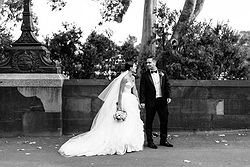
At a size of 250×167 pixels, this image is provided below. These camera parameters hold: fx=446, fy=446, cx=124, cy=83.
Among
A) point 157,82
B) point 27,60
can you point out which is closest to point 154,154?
point 157,82

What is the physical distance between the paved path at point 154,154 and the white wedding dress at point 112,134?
0.26 metres

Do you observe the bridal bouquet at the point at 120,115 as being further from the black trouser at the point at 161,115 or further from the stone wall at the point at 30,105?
the stone wall at the point at 30,105

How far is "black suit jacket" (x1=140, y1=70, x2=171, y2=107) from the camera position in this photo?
915 centimetres

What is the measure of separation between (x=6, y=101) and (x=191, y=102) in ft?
15.4

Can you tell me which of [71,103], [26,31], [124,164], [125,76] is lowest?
[124,164]

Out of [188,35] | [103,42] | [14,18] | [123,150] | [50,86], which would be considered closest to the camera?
[123,150]

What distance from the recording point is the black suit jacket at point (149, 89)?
30.0ft

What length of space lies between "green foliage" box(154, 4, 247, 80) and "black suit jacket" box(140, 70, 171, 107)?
3298mm

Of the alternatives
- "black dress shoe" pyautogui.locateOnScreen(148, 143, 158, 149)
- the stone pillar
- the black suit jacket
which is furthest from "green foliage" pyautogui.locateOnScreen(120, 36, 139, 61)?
"black dress shoe" pyautogui.locateOnScreen(148, 143, 158, 149)

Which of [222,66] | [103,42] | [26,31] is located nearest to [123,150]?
[26,31]

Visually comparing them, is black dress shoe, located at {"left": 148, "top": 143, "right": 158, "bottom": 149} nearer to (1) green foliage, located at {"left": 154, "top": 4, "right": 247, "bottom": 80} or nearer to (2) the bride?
(2) the bride

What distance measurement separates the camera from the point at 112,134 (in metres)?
8.79

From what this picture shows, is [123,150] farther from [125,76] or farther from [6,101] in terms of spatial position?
[6,101]

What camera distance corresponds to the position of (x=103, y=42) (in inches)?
701
